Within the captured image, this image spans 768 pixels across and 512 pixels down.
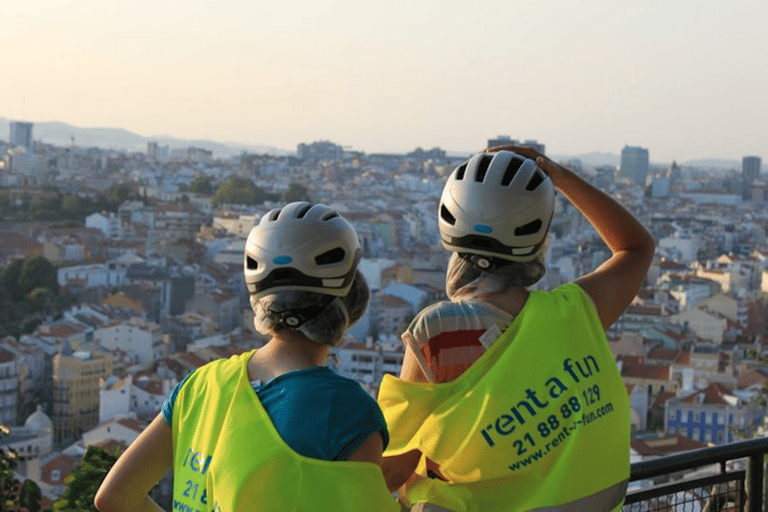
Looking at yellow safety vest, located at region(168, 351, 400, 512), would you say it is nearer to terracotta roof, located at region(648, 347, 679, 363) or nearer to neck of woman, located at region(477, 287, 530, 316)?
neck of woman, located at region(477, 287, 530, 316)

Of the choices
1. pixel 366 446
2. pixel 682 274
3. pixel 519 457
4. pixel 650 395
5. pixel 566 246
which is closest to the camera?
pixel 366 446

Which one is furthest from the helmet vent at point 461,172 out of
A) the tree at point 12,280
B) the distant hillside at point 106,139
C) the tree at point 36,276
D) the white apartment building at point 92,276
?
the distant hillside at point 106,139

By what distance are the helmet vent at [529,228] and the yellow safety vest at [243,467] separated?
1.06 feet

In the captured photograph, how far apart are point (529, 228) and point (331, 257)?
235 mm

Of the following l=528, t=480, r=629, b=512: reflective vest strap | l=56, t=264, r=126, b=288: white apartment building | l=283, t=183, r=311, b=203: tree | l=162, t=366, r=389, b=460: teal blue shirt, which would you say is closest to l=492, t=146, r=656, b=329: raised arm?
l=528, t=480, r=629, b=512: reflective vest strap

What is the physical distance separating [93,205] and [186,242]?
8775 millimetres

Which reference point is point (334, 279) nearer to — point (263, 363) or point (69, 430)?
point (263, 363)

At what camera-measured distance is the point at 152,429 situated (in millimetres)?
1254

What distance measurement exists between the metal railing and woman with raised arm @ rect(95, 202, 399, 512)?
31.9 inches

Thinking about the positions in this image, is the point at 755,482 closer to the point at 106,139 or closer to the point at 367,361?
the point at 367,361

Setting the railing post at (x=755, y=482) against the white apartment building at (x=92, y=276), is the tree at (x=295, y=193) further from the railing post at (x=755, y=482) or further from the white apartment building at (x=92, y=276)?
the railing post at (x=755, y=482)

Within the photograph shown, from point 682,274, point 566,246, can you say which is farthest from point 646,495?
point 566,246

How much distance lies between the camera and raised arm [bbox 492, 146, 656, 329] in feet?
5.02

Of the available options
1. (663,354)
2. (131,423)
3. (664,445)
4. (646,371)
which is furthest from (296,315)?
(663,354)
